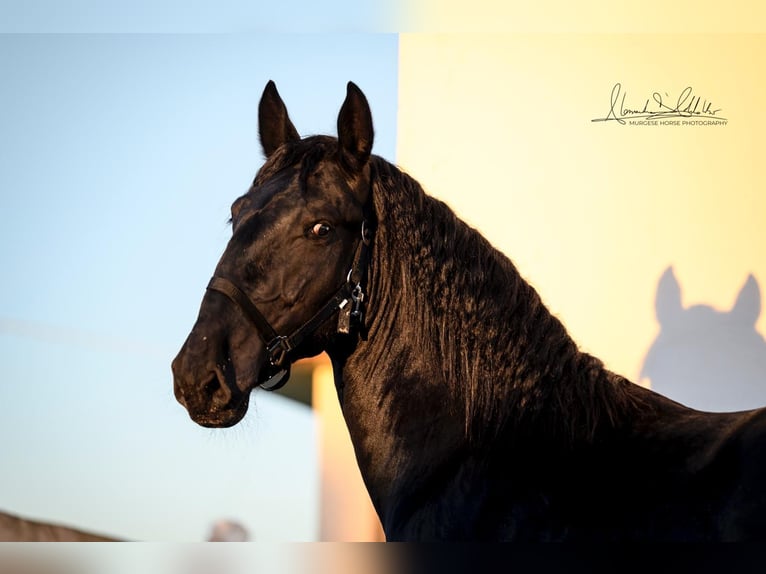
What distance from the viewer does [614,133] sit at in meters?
4.38

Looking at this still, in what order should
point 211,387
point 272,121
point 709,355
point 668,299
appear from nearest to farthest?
1. point 211,387
2. point 272,121
3. point 709,355
4. point 668,299

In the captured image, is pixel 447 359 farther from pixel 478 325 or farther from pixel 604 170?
pixel 604 170

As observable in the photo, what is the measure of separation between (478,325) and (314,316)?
0.39 metres

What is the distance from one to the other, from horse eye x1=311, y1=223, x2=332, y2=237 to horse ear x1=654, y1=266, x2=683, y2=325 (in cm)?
272

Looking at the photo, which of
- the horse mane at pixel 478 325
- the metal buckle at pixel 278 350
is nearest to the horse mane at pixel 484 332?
the horse mane at pixel 478 325

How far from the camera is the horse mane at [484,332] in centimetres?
187

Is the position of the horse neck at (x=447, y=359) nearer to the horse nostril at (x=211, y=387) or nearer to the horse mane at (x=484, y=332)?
the horse mane at (x=484, y=332)

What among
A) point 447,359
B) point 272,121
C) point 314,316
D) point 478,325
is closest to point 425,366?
point 447,359

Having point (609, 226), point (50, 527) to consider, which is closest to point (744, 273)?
point (609, 226)

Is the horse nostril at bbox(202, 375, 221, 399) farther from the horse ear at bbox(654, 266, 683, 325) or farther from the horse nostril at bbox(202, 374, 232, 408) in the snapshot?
the horse ear at bbox(654, 266, 683, 325)

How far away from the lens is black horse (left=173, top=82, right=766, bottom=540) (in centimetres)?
174

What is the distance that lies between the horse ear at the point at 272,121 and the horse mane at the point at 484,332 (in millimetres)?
347

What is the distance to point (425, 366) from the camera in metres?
2.01

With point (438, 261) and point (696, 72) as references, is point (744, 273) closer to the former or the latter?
point (696, 72)
